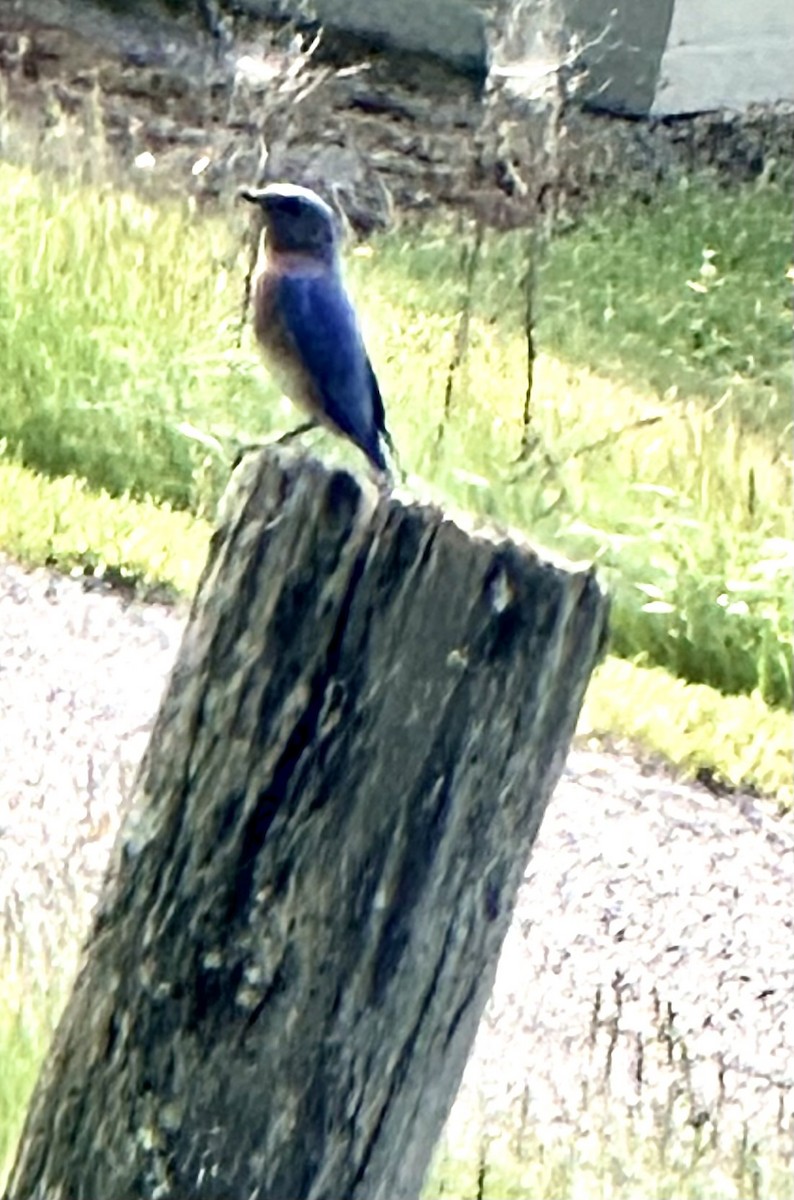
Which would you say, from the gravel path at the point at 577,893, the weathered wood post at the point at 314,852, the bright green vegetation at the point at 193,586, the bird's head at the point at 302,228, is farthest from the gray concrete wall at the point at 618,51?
the weathered wood post at the point at 314,852

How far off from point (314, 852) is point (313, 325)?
2.51ft

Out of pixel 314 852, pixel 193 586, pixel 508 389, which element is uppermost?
pixel 508 389

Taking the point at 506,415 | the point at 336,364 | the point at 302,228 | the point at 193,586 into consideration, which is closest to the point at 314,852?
the point at 336,364

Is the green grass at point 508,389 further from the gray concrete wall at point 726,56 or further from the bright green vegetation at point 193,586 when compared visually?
the gray concrete wall at point 726,56

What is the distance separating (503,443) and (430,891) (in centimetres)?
203

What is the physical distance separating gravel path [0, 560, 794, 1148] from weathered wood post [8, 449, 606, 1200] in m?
0.88

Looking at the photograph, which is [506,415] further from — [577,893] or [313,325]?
[313,325]

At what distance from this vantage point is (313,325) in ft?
5.43

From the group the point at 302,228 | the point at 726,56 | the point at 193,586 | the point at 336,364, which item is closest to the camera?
the point at 336,364

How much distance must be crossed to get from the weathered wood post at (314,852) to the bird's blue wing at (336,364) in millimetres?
646

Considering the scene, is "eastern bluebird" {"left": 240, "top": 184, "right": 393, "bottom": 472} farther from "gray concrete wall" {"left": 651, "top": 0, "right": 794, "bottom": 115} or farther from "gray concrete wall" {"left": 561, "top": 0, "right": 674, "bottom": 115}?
"gray concrete wall" {"left": 561, "top": 0, "right": 674, "bottom": 115}

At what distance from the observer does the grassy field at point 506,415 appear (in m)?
2.84

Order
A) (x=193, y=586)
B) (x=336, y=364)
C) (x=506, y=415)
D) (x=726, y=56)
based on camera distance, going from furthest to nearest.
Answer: (x=726, y=56) → (x=506, y=415) → (x=193, y=586) → (x=336, y=364)

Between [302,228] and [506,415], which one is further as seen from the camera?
[506,415]
